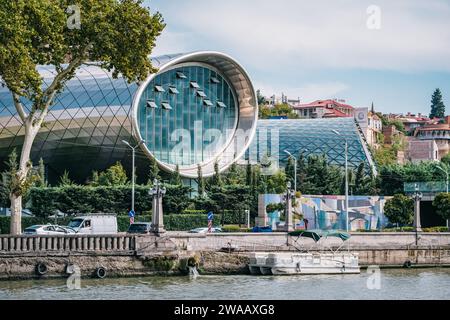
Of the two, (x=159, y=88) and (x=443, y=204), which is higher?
(x=159, y=88)

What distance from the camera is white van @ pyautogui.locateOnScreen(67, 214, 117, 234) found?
198ft

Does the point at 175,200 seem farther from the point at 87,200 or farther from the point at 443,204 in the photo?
the point at 443,204

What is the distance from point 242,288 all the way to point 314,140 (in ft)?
261

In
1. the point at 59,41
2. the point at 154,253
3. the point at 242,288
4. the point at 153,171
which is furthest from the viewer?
the point at 153,171

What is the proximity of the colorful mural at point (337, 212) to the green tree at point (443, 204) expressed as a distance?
7.70 m

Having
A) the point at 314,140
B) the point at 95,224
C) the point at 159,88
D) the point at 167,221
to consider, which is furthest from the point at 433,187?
the point at 314,140

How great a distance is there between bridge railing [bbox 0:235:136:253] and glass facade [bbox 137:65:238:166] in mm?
45333

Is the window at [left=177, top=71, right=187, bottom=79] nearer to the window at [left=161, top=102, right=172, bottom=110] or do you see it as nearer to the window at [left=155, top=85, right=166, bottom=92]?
the window at [left=155, top=85, right=166, bottom=92]

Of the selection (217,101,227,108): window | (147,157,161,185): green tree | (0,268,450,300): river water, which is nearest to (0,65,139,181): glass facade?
(147,157,161,185): green tree

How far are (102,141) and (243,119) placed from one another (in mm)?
17628

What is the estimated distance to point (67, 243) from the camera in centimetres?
4691

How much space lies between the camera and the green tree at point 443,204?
7612 cm

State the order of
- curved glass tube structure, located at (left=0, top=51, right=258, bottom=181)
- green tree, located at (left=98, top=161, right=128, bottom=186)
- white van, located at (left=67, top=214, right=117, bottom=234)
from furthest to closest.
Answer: curved glass tube structure, located at (left=0, top=51, right=258, bottom=181), green tree, located at (left=98, top=161, right=128, bottom=186), white van, located at (left=67, top=214, right=117, bottom=234)
